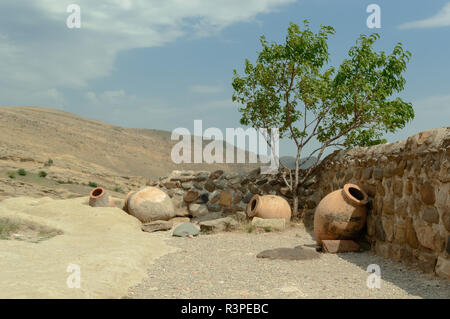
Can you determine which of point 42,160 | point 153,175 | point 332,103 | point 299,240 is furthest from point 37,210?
point 153,175

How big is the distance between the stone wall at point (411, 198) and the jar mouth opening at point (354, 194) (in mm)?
104

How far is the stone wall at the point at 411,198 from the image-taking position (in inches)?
155

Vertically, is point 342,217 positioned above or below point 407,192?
below

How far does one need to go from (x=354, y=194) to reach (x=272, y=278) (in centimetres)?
248

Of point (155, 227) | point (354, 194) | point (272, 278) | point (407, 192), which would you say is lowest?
point (155, 227)

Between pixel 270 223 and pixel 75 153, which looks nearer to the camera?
pixel 270 223

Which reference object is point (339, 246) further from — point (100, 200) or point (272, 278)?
point (100, 200)

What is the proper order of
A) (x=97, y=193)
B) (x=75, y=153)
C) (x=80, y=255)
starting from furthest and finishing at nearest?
(x=75, y=153) → (x=97, y=193) → (x=80, y=255)

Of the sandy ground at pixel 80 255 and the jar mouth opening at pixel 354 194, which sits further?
the jar mouth opening at pixel 354 194

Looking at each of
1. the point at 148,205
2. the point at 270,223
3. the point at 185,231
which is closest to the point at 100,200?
the point at 148,205

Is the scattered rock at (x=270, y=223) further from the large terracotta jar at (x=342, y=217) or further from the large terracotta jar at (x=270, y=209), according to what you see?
the large terracotta jar at (x=342, y=217)

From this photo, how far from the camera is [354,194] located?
6.08 m

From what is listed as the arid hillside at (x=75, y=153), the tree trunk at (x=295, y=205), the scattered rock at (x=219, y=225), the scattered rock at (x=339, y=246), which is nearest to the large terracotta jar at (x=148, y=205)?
the scattered rock at (x=219, y=225)

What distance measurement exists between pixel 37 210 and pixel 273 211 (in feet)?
16.4
